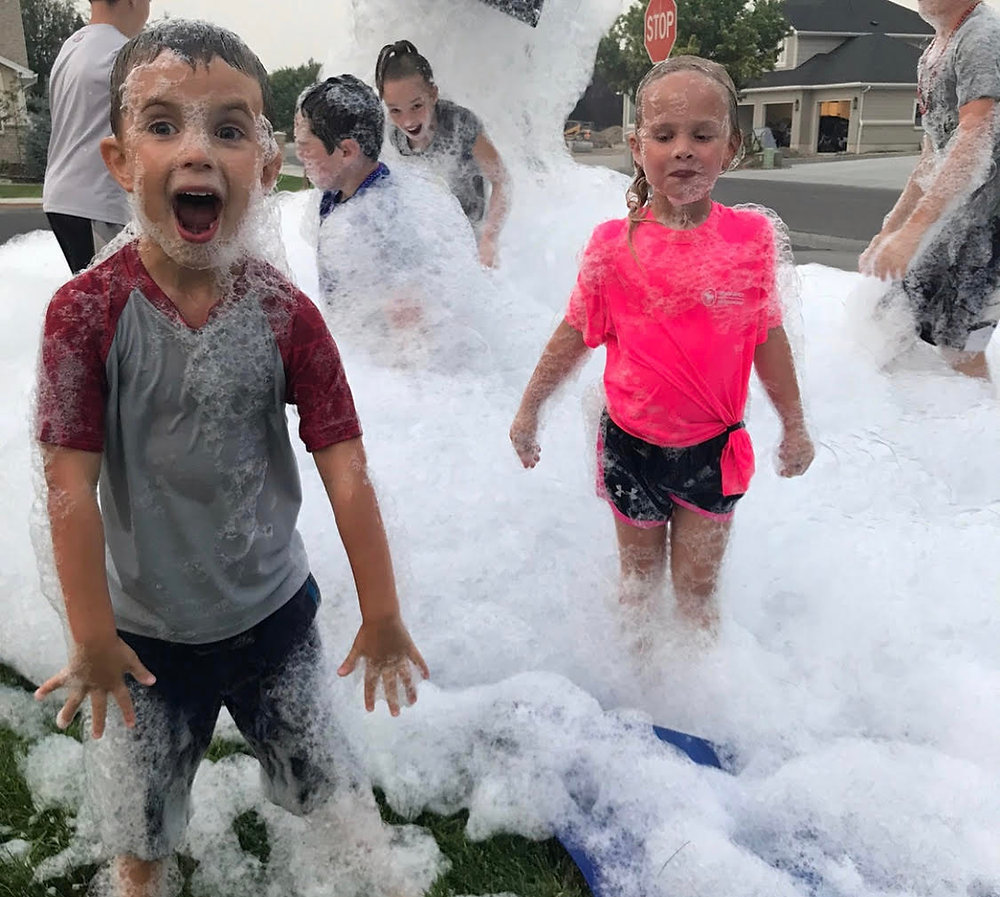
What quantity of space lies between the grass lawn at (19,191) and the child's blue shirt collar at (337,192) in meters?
15.3

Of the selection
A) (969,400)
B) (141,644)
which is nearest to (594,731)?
(141,644)

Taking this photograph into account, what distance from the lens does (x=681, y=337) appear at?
195cm

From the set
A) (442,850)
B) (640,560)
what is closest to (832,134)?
(640,560)

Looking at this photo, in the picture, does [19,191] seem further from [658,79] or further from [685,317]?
[685,317]

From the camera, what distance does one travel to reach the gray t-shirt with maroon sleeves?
4.19ft

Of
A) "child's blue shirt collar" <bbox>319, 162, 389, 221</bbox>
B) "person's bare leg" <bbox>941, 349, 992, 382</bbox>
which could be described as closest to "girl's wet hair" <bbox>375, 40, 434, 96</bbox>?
"child's blue shirt collar" <bbox>319, 162, 389, 221</bbox>

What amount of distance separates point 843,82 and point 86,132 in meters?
36.9

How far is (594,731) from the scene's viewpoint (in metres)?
1.97

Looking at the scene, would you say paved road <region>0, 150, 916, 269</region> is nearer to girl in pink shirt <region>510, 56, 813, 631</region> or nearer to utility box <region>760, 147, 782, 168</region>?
utility box <region>760, 147, 782, 168</region>

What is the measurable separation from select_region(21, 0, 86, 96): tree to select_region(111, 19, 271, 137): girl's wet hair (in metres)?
37.5

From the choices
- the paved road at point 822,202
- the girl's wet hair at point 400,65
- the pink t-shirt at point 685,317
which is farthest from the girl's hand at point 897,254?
the paved road at point 822,202

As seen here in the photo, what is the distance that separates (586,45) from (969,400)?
11.2 ft

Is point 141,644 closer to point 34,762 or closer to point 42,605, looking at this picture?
point 34,762

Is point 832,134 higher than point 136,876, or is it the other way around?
point 832,134
